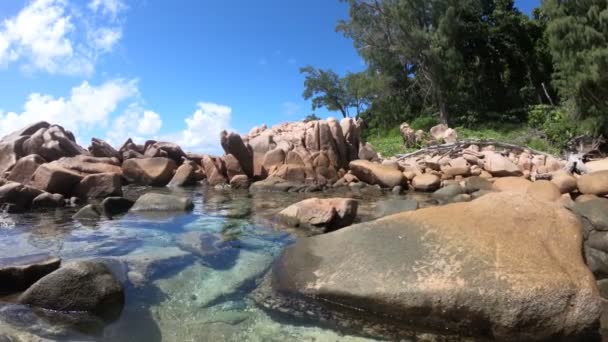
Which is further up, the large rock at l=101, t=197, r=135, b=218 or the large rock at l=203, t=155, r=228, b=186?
the large rock at l=203, t=155, r=228, b=186

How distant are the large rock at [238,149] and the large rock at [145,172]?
2999 millimetres

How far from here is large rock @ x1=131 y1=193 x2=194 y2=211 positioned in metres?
11.7

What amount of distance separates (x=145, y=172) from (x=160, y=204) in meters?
8.63

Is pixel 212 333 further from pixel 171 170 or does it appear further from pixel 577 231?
pixel 171 170

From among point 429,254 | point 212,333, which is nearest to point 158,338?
point 212,333

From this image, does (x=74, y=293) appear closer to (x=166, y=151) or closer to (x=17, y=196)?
(x=17, y=196)

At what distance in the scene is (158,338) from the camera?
4.36 metres

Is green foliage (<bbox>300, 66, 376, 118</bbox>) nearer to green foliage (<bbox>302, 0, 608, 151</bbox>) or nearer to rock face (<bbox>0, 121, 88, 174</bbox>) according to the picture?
green foliage (<bbox>302, 0, 608, 151</bbox>)

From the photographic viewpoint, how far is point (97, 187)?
46.9 ft

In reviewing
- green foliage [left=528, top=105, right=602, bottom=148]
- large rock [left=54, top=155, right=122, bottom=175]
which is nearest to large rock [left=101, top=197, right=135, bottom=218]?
large rock [left=54, top=155, right=122, bottom=175]

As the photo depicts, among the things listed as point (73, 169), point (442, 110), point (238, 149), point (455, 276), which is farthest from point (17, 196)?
point (442, 110)

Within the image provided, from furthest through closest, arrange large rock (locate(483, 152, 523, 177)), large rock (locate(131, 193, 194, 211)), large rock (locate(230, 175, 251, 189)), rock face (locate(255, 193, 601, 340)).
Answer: large rock (locate(230, 175, 251, 189))
large rock (locate(483, 152, 523, 177))
large rock (locate(131, 193, 194, 211))
rock face (locate(255, 193, 601, 340))

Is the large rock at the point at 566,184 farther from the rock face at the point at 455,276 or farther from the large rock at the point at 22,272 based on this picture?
the large rock at the point at 22,272

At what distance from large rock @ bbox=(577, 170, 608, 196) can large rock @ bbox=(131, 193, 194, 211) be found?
11052 millimetres
